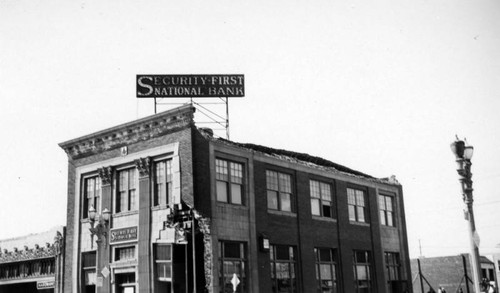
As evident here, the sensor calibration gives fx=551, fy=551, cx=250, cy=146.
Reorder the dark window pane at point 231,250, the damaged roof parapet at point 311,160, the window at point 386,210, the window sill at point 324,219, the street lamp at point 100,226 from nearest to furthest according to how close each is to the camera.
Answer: the dark window pane at point 231,250 → the street lamp at point 100,226 → the window sill at point 324,219 → the damaged roof parapet at point 311,160 → the window at point 386,210

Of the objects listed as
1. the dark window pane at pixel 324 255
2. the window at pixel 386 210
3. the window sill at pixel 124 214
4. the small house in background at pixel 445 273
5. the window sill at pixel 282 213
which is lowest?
the small house in background at pixel 445 273

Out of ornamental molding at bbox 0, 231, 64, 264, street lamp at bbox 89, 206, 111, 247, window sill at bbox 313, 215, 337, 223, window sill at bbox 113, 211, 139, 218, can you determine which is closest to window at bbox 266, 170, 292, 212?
window sill at bbox 313, 215, 337, 223

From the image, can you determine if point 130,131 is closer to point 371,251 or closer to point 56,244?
point 56,244

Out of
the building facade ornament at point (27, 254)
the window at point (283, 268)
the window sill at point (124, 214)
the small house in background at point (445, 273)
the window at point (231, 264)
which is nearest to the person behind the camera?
the window at point (231, 264)

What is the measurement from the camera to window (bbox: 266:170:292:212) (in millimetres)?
29938

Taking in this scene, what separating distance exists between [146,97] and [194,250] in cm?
1035

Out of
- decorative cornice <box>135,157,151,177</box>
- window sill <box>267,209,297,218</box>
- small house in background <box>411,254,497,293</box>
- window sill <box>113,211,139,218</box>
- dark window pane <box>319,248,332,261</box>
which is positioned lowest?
small house in background <box>411,254,497,293</box>

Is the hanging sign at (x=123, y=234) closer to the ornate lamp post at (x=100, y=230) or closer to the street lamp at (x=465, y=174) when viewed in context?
the ornate lamp post at (x=100, y=230)

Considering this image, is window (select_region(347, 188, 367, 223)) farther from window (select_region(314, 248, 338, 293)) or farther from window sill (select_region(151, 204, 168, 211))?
window sill (select_region(151, 204, 168, 211))

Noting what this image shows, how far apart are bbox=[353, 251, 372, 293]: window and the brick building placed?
158mm

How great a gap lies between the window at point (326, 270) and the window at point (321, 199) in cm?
224

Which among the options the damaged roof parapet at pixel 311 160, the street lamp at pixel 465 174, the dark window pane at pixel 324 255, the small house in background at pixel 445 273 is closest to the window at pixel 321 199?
the damaged roof parapet at pixel 311 160

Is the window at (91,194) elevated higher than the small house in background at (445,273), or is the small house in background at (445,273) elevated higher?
the window at (91,194)

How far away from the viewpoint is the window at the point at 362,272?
1384 inches
